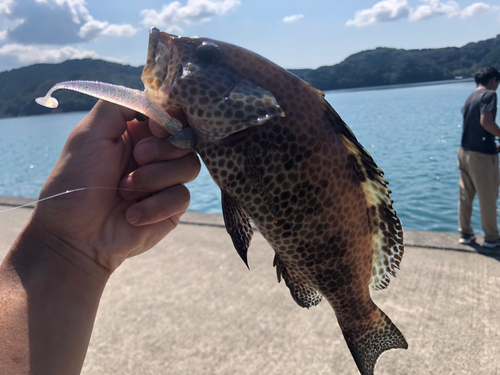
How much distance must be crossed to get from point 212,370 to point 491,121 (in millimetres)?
5279

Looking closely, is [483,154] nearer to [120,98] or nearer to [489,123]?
[489,123]

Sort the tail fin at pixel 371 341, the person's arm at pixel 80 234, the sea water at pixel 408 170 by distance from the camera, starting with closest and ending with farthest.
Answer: the person's arm at pixel 80 234, the tail fin at pixel 371 341, the sea water at pixel 408 170

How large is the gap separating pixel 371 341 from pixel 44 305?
5.26ft

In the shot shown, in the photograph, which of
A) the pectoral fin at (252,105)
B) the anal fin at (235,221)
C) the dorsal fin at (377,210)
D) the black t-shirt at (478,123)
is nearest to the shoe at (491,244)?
the black t-shirt at (478,123)

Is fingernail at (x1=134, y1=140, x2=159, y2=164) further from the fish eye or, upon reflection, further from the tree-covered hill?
the tree-covered hill

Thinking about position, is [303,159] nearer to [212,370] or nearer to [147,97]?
[147,97]

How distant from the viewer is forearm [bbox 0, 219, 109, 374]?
5.00ft

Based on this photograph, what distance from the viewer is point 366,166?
163 cm

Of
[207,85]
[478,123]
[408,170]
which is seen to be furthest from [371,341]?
[408,170]

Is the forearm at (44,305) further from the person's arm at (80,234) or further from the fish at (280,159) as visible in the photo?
the fish at (280,159)

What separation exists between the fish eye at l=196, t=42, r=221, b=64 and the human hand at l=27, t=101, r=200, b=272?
16.1 inches

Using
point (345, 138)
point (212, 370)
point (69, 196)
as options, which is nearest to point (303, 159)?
point (345, 138)

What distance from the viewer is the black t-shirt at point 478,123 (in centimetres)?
539

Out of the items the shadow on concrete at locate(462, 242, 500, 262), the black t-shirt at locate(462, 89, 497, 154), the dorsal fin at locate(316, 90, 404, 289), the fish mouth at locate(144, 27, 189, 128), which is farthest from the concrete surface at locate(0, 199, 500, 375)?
the fish mouth at locate(144, 27, 189, 128)
